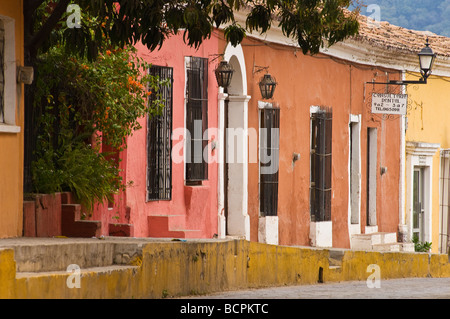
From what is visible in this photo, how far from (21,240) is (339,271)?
591 cm

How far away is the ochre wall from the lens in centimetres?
1711

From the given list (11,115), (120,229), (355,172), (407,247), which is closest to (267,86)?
(120,229)

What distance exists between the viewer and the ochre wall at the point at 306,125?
56.1 ft

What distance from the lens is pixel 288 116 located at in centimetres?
1816

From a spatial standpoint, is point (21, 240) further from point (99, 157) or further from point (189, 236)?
point (189, 236)

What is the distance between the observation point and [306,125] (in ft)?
62.3

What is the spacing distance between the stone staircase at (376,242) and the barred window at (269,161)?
3956 millimetres

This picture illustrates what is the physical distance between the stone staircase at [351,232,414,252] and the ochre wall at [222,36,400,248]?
243mm

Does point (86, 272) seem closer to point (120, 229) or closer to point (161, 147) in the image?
point (120, 229)

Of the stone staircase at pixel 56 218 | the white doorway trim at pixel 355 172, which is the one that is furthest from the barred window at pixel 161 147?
the white doorway trim at pixel 355 172

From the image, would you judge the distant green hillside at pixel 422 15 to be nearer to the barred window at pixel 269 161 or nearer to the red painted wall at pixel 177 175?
the barred window at pixel 269 161

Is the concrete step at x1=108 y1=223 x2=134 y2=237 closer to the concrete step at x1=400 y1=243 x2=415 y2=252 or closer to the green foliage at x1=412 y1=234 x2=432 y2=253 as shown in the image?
the concrete step at x1=400 y1=243 x2=415 y2=252

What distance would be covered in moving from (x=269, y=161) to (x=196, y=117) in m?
2.83

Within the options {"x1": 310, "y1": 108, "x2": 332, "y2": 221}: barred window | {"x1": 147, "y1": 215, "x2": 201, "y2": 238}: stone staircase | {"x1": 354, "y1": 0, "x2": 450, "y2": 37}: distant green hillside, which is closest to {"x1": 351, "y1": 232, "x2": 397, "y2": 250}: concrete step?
{"x1": 310, "y1": 108, "x2": 332, "y2": 221}: barred window
